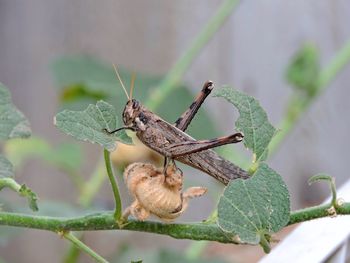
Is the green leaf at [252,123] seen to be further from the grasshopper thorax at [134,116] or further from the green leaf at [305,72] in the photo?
the green leaf at [305,72]

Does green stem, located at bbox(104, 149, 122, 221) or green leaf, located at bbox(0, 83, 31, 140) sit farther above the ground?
green stem, located at bbox(104, 149, 122, 221)

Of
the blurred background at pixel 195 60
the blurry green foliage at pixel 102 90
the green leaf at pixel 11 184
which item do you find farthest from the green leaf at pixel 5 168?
the blurred background at pixel 195 60

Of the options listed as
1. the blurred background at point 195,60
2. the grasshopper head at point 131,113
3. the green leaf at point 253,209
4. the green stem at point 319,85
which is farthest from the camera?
the blurred background at point 195,60

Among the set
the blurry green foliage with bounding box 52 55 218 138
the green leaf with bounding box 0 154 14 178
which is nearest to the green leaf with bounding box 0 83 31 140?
the green leaf with bounding box 0 154 14 178

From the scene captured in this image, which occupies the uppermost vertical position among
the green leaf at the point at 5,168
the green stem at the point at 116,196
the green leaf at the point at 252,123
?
the green leaf at the point at 252,123

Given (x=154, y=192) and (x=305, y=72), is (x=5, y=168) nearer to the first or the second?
(x=154, y=192)

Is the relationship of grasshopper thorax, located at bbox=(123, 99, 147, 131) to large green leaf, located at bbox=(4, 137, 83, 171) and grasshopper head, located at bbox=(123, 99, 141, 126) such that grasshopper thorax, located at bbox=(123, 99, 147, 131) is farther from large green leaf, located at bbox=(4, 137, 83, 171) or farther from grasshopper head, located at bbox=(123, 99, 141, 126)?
large green leaf, located at bbox=(4, 137, 83, 171)
